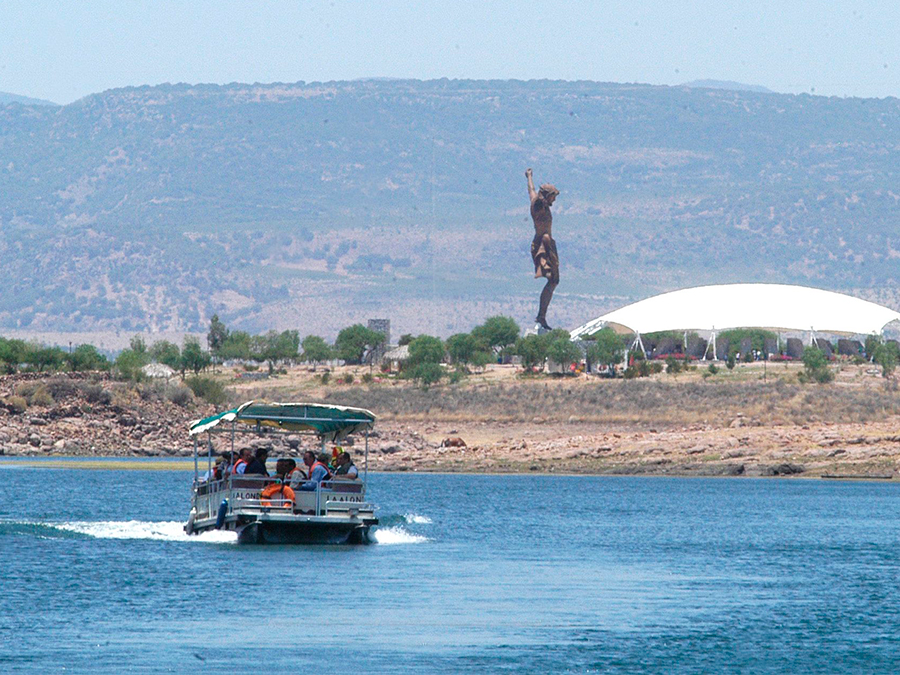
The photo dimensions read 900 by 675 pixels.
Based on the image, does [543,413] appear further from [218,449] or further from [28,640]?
[28,640]

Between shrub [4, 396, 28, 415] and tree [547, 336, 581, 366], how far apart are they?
45.0 m

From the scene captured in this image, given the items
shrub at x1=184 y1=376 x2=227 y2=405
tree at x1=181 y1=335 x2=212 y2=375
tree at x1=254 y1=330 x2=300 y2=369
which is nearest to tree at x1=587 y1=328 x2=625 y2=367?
tree at x1=254 y1=330 x2=300 y2=369

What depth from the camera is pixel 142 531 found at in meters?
46.6

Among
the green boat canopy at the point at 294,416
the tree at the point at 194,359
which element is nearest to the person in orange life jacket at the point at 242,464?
the green boat canopy at the point at 294,416

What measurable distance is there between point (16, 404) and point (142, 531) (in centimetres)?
5416

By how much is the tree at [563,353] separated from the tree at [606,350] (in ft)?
5.01

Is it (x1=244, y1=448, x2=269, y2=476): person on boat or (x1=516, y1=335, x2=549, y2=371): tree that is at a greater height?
(x1=516, y1=335, x2=549, y2=371): tree

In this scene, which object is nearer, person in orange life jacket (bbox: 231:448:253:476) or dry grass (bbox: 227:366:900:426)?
person in orange life jacket (bbox: 231:448:253:476)

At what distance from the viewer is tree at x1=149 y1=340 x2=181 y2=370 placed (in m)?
149

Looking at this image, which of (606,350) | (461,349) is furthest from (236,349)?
(606,350)

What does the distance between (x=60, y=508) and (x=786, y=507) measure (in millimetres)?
24412

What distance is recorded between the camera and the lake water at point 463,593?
28516 mm

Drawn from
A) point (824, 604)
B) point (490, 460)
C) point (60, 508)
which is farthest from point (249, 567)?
point (490, 460)

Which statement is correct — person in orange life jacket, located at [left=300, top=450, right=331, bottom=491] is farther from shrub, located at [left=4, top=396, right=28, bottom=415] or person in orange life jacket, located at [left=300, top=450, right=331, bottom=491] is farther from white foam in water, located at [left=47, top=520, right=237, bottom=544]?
shrub, located at [left=4, top=396, right=28, bottom=415]
